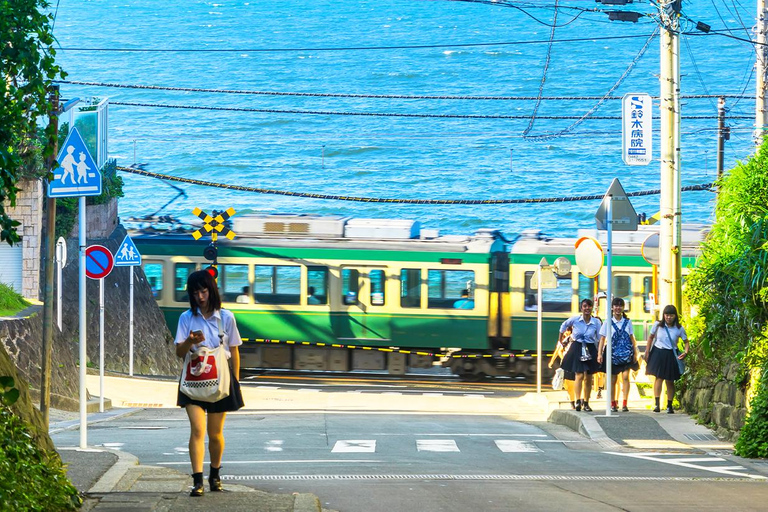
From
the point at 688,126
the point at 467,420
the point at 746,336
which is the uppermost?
the point at 688,126

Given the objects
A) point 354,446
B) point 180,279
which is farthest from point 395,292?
point 354,446

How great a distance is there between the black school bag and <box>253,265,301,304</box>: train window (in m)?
13.4

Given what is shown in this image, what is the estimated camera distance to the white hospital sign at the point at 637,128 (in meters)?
20.7

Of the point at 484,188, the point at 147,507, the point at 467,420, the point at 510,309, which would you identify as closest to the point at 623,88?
the point at 484,188

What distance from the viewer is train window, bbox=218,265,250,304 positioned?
100 feet

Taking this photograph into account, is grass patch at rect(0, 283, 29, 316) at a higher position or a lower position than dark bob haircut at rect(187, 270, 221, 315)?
lower

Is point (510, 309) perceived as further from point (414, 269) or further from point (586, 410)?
point (586, 410)

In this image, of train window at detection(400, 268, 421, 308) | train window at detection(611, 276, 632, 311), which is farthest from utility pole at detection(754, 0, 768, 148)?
train window at detection(400, 268, 421, 308)

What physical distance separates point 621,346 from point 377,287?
12.7 metres

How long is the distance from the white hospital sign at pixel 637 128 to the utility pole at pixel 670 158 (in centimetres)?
152

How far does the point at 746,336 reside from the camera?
1518 centimetres

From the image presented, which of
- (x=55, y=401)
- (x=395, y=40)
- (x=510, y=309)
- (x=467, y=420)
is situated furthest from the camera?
(x=395, y=40)

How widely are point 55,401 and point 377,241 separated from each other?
11.1m

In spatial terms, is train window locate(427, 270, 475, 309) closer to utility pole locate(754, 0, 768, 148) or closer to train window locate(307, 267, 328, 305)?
train window locate(307, 267, 328, 305)
